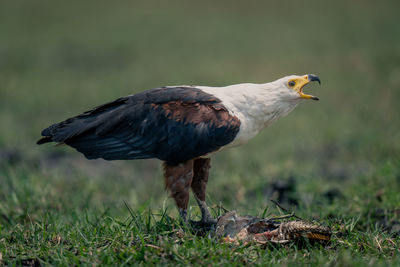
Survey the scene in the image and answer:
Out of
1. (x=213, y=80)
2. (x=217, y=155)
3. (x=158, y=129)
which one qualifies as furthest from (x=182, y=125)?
(x=213, y=80)

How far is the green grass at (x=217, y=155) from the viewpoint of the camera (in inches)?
141

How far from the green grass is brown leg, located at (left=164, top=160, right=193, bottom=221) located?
7.1 inches

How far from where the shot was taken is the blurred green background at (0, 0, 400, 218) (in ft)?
18.8

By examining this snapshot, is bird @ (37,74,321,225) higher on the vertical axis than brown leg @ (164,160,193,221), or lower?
higher

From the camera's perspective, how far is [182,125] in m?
3.84

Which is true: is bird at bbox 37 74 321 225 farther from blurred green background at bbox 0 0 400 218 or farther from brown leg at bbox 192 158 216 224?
blurred green background at bbox 0 0 400 218

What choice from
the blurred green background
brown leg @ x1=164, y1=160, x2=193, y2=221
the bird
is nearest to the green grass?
the blurred green background

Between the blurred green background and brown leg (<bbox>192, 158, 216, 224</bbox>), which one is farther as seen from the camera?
the blurred green background

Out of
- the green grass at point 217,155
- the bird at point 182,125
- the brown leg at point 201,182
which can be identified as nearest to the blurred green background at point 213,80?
the green grass at point 217,155

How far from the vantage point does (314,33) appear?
14586 mm

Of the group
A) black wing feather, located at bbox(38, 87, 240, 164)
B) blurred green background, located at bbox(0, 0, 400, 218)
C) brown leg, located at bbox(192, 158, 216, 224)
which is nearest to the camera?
black wing feather, located at bbox(38, 87, 240, 164)

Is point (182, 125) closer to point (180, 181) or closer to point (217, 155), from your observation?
point (180, 181)

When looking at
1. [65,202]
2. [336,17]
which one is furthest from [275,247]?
[336,17]

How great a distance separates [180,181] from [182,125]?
0.44 meters
